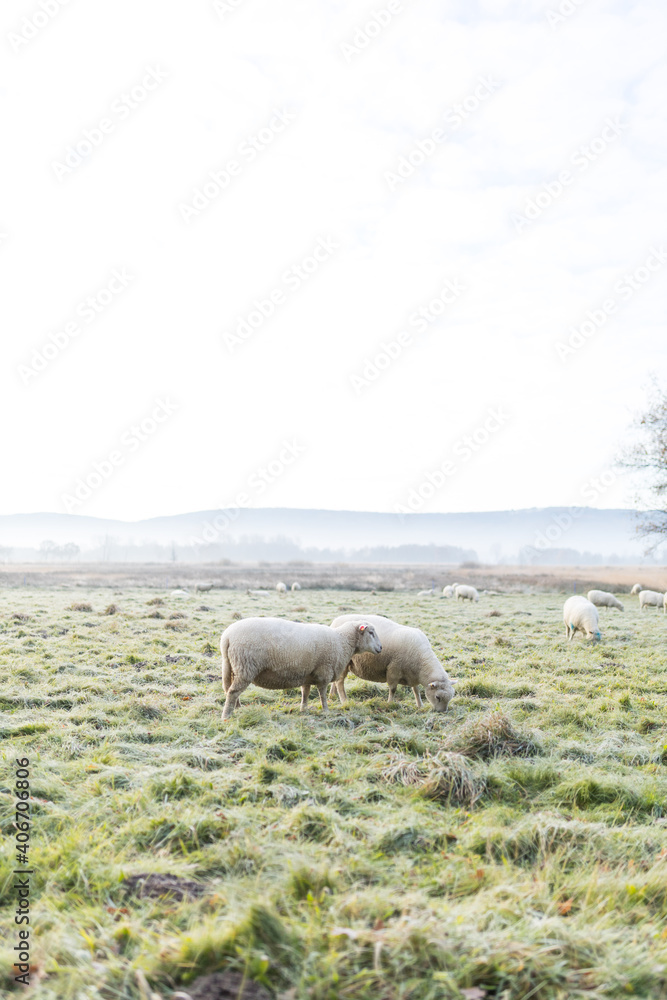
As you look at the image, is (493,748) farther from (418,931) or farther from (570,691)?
(570,691)

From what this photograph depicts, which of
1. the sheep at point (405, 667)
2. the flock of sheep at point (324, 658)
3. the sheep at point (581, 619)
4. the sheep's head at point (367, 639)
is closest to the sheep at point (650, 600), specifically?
the sheep at point (581, 619)

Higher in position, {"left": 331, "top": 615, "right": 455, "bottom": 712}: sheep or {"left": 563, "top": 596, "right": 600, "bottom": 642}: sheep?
{"left": 331, "top": 615, "right": 455, "bottom": 712}: sheep

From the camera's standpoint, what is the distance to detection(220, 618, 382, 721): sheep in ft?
27.6

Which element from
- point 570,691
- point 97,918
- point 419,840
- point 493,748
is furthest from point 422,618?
point 97,918

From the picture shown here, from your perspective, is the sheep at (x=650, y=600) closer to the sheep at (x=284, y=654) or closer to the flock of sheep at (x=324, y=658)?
the flock of sheep at (x=324, y=658)

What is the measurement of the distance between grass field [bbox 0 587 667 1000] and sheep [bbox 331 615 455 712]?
1.14ft

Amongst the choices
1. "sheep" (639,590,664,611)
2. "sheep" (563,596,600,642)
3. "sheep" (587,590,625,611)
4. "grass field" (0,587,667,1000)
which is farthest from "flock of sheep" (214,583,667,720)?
"sheep" (639,590,664,611)

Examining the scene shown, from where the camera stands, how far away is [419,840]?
461 cm

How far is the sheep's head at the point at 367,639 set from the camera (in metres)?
9.24

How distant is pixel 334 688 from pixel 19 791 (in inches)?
234

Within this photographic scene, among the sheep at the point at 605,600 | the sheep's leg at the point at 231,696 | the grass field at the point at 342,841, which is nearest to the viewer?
the grass field at the point at 342,841

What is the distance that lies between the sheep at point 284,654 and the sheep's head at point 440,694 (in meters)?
1.04

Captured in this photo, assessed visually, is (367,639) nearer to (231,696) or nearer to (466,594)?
(231,696)

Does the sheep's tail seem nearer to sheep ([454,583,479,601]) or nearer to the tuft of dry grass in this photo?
the tuft of dry grass
